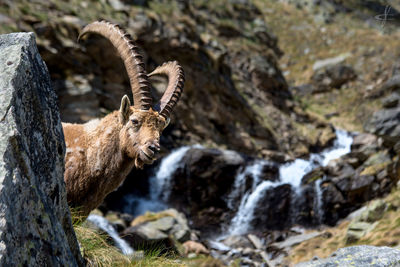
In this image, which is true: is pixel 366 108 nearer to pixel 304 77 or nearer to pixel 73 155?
pixel 304 77

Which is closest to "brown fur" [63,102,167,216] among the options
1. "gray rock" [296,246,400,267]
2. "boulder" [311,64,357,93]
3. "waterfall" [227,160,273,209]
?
"gray rock" [296,246,400,267]

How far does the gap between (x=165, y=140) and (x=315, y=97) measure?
67.0 feet

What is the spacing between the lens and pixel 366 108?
34.2 meters

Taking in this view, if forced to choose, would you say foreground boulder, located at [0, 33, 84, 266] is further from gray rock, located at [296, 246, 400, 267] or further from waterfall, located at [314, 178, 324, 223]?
waterfall, located at [314, 178, 324, 223]

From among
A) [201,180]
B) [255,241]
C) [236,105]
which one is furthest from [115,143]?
[236,105]

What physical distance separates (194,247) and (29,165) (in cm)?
1170

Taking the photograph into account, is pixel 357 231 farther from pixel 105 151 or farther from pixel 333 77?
pixel 333 77

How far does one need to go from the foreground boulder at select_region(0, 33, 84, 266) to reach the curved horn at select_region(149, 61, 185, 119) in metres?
3.25

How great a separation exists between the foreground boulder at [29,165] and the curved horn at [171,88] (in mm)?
3250

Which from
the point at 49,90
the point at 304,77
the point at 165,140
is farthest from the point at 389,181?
the point at 304,77

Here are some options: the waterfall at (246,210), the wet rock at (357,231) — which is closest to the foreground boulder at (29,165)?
the wet rock at (357,231)

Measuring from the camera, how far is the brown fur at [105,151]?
663 centimetres

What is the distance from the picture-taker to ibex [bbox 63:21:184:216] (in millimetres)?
6645

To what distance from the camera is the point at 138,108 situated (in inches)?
284
